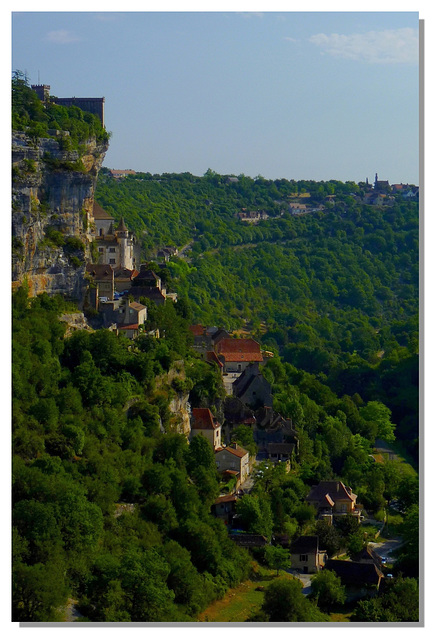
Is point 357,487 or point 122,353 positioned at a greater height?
point 122,353

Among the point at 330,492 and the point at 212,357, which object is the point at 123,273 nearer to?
the point at 212,357

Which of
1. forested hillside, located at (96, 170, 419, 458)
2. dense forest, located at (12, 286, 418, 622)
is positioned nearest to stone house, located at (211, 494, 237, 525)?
dense forest, located at (12, 286, 418, 622)

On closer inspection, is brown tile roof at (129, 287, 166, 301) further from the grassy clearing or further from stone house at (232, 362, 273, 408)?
the grassy clearing

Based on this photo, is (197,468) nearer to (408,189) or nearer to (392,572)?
(392,572)

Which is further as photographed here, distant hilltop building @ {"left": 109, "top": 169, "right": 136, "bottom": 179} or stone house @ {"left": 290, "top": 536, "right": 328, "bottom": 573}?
distant hilltop building @ {"left": 109, "top": 169, "right": 136, "bottom": 179}

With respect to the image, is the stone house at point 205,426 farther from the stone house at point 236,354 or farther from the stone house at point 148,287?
the stone house at point 236,354

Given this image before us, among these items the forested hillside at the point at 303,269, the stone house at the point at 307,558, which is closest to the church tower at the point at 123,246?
the forested hillside at the point at 303,269

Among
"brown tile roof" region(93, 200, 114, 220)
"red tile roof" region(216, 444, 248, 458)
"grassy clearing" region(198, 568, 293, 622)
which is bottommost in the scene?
"grassy clearing" region(198, 568, 293, 622)

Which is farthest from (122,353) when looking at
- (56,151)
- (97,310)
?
(56,151)
